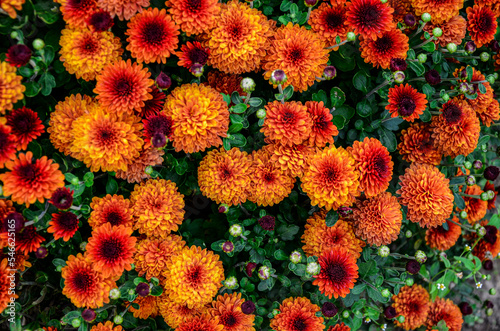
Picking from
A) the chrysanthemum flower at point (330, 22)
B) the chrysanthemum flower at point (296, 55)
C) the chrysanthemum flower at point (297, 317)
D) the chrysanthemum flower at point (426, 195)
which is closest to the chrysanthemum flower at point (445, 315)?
the chrysanthemum flower at point (426, 195)

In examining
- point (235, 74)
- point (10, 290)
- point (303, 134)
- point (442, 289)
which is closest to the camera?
point (10, 290)

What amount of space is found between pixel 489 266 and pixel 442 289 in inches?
19.1

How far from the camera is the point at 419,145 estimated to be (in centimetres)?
224

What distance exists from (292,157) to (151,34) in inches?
38.4

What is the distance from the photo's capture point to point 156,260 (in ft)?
6.29

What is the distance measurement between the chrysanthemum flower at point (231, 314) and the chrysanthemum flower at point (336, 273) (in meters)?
0.44

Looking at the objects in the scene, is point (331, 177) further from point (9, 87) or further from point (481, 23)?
point (9, 87)

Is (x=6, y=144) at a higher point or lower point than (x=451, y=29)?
lower

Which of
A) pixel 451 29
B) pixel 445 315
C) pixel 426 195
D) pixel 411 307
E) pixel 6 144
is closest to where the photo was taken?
pixel 6 144

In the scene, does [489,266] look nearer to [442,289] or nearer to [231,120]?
[442,289]

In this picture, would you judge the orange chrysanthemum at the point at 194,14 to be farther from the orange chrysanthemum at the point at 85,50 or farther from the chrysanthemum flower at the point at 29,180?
the chrysanthemum flower at the point at 29,180

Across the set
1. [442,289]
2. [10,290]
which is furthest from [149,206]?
[442,289]

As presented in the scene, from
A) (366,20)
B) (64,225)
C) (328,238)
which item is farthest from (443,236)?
(64,225)

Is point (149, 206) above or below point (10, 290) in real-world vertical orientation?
above
